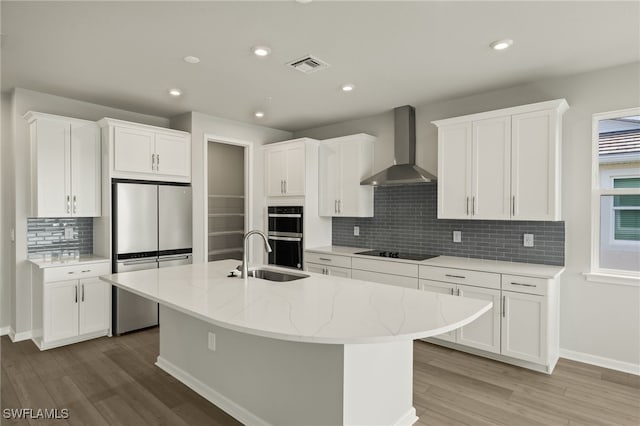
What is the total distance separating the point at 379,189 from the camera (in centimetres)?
475

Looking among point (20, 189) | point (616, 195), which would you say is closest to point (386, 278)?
point (616, 195)

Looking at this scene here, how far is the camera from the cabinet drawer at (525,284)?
297cm

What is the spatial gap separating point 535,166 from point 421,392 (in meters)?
2.19

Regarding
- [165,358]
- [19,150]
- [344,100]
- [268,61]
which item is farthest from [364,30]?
[19,150]

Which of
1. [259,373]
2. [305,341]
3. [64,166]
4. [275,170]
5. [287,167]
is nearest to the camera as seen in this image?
[305,341]

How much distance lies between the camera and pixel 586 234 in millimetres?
3230

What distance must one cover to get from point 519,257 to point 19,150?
17.3 feet

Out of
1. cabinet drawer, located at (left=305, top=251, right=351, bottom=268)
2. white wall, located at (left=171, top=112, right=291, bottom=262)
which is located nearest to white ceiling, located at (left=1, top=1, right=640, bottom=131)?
white wall, located at (left=171, top=112, right=291, bottom=262)

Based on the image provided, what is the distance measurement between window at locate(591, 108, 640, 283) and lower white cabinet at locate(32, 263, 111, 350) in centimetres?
492

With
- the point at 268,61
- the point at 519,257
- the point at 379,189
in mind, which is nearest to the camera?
the point at 268,61

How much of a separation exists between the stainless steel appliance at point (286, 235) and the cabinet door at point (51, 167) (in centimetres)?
248

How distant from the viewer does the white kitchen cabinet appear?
487cm

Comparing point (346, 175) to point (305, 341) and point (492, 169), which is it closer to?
point (492, 169)

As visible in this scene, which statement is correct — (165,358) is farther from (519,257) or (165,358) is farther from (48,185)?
(519,257)
